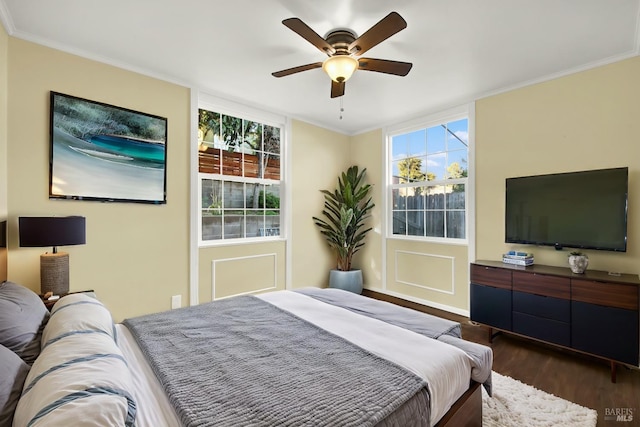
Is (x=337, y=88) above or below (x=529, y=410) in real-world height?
above

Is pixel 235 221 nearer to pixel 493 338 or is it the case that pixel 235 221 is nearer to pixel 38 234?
pixel 38 234

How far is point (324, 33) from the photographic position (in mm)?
2242

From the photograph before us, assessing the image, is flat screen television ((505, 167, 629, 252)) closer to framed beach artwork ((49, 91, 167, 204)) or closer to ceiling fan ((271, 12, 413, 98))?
ceiling fan ((271, 12, 413, 98))

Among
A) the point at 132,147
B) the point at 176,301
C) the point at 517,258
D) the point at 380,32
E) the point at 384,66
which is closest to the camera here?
the point at 380,32

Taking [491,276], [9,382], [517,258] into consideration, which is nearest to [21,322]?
[9,382]

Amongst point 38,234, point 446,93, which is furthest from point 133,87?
point 446,93

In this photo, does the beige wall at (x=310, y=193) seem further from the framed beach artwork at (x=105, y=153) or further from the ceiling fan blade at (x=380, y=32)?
the ceiling fan blade at (x=380, y=32)

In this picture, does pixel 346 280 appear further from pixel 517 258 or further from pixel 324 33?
pixel 324 33

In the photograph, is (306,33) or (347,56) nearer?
(306,33)

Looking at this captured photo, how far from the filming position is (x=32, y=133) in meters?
2.31

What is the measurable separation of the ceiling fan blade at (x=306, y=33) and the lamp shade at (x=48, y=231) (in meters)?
2.06

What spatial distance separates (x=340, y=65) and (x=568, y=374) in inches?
117

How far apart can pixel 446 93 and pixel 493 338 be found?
2.66 meters

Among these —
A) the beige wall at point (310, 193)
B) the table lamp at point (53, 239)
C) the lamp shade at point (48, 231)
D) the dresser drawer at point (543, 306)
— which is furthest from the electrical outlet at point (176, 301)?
the dresser drawer at point (543, 306)
